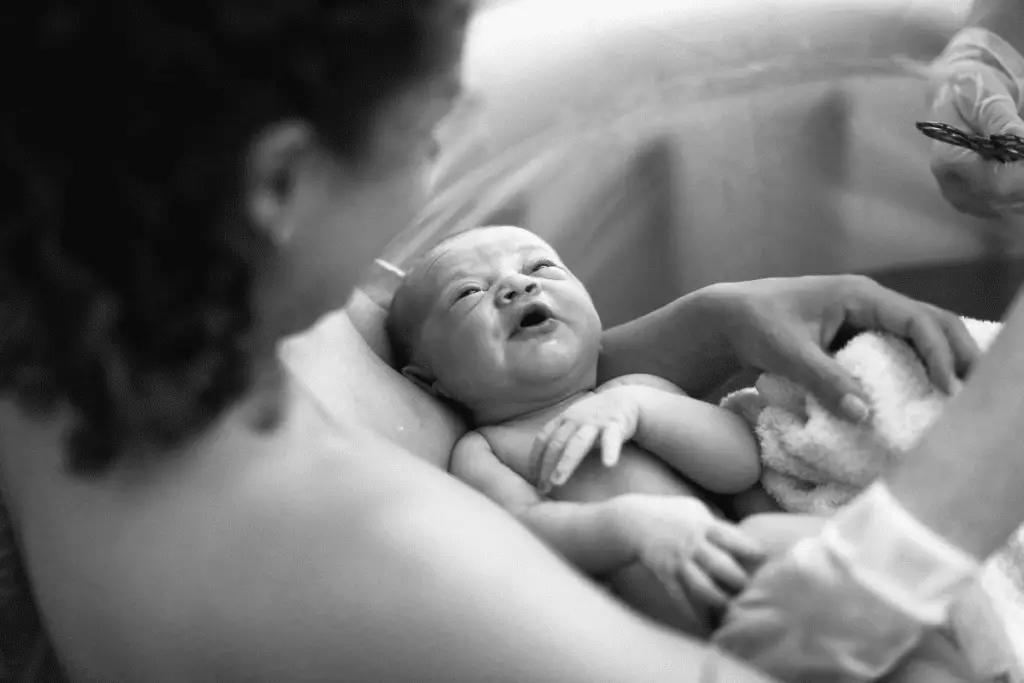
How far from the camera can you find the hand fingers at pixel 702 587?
0.59 m

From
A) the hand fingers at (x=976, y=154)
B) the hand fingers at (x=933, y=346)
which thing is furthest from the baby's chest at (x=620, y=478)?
the hand fingers at (x=976, y=154)

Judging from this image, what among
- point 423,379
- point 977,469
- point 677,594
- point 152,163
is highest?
point 152,163

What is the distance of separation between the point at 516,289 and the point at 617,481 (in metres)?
0.20

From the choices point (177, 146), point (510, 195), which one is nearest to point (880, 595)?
point (177, 146)

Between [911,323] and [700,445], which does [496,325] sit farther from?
[911,323]

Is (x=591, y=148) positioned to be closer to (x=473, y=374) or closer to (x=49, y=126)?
(x=473, y=374)

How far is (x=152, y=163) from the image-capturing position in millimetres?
470

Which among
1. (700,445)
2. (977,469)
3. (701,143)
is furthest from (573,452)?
(701,143)

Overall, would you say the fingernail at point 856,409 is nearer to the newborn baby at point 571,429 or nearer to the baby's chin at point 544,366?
the newborn baby at point 571,429

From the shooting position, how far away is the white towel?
707 mm

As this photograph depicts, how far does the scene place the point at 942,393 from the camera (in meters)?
0.76

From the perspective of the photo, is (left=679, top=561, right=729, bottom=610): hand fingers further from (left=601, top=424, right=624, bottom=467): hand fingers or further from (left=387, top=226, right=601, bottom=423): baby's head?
(left=387, top=226, right=601, bottom=423): baby's head

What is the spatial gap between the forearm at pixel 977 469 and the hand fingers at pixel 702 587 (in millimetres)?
116

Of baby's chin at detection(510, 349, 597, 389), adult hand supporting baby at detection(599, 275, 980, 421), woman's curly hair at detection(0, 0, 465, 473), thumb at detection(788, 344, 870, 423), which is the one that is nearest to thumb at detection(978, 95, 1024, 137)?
adult hand supporting baby at detection(599, 275, 980, 421)
